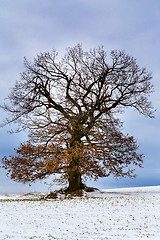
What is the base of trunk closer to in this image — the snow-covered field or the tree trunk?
the tree trunk

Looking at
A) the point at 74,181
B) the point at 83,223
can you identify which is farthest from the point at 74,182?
the point at 83,223

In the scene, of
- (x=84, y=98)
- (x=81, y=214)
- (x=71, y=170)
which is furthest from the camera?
(x=84, y=98)

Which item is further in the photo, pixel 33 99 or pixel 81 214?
pixel 33 99

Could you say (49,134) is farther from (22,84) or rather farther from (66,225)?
(66,225)

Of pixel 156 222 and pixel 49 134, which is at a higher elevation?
pixel 49 134

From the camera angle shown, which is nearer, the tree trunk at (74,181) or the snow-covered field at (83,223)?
the snow-covered field at (83,223)

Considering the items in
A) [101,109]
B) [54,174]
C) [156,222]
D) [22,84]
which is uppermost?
[22,84]

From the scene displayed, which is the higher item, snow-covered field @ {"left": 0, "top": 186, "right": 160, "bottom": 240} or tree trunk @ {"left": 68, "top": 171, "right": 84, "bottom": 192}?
tree trunk @ {"left": 68, "top": 171, "right": 84, "bottom": 192}

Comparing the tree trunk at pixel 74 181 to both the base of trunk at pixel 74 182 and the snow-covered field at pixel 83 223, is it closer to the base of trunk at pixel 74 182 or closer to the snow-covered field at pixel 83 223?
the base of trunk at pixel 74 182

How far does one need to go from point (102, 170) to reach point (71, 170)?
242 centimetres

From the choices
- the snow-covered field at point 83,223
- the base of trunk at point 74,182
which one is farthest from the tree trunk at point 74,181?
the snow-covered field at point 83,223

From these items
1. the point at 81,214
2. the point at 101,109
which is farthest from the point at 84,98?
the point at 81,214

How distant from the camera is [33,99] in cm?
2012

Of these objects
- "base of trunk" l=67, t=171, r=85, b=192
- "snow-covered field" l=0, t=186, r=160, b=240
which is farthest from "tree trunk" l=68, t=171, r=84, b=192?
"snow-covered field" l=0, t=186, r=160, b=240
